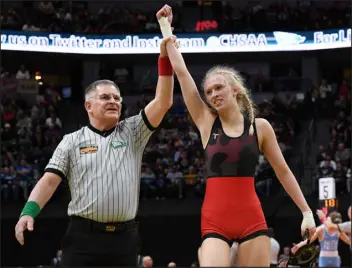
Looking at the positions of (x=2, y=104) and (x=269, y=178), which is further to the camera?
(x=2, y=104)

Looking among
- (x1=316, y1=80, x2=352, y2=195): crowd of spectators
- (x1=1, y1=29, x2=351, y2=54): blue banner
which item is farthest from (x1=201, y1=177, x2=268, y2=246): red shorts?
(x1=1, y1=29, x2=351, y2=54): blue banner

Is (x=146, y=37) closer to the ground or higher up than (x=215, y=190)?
higher up

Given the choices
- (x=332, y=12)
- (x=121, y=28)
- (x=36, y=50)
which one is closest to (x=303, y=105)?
(x=332, y=12)

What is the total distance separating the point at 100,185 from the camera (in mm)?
6008

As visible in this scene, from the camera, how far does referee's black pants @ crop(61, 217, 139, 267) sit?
5.98 metres

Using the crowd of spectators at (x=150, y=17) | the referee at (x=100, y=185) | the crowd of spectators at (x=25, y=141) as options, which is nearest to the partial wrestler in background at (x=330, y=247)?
the referee at (x=100, y=185)

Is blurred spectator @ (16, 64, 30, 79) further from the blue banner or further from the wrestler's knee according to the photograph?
the wrestler's knee

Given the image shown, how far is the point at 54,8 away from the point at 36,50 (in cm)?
299

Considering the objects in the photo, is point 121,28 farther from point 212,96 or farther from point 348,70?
point 212,96

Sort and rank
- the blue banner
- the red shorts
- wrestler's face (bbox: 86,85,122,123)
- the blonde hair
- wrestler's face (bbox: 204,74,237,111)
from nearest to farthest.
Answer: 1. the red shorts
2. wrestler's face (bbox: 204,74,237,111)
3. the blonde hair
4. wrestler's face (bbox: 86,85,122,123)
5. the blue banner

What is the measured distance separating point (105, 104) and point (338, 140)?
19378 millimetres

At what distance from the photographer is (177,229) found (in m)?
22.6

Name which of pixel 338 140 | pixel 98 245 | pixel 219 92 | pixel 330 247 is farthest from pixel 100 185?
pixel 338 140

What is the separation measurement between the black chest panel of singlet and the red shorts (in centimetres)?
5
